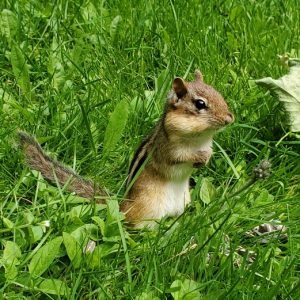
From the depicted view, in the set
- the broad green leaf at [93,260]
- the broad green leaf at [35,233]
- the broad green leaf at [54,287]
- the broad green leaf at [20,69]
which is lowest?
the broad green leaf at [54,287]

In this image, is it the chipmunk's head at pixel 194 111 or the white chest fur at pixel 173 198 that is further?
the white chest fur at pixel 173 198

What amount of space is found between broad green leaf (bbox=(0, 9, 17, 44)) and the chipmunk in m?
0.99

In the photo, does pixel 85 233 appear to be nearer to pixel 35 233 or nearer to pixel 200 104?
pixel 35 233

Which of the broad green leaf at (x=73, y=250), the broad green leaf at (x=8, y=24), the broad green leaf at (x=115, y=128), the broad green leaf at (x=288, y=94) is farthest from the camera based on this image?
the broad green leaf at (x=8, y=24)

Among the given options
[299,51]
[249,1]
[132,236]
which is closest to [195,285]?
[132,236]

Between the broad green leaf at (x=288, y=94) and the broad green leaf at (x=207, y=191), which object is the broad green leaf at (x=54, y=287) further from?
the broad green leaf at (x=288, y=94)

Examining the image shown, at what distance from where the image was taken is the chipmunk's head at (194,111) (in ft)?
9.08

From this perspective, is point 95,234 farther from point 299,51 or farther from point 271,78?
point 299,51

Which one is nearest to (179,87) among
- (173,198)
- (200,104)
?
(200,104)

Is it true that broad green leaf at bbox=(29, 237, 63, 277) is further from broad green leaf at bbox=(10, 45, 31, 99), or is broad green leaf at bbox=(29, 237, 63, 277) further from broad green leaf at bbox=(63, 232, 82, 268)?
broad green leaf at bbox=(10, 45, 31, 99)

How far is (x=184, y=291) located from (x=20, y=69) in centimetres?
142

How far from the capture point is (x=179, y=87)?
9.22ft

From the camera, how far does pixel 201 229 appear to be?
8.89 ft

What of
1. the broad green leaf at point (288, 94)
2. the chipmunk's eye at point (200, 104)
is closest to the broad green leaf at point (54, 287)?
the chipmunk's eye at point (200, 104)
